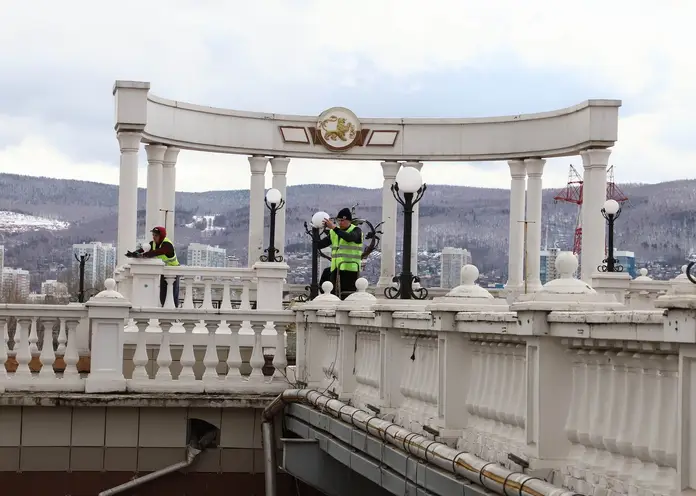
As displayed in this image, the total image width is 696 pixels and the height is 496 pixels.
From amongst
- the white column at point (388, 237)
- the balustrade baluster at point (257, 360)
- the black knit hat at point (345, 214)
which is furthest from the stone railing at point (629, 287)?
the balustrade baluster at point (257, 360)

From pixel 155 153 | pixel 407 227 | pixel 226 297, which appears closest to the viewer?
pixel 407 227

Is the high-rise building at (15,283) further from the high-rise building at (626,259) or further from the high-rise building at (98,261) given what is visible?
the high-rise building at (626,259)

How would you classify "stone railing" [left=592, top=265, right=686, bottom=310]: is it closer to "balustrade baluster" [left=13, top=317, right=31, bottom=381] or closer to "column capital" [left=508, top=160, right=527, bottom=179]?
"column capital" [left=508, top=160, right=527, bottom=179]

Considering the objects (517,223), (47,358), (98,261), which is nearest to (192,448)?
(47,358)

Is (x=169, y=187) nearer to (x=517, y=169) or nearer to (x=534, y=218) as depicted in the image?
(x=517, y=169)

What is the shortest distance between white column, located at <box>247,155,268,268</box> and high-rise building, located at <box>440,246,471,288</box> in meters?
4.25

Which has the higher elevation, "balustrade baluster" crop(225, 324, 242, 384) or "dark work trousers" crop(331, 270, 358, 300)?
"dark work trousers" crop(331, 270, 358, 300)

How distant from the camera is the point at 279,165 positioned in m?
30.7

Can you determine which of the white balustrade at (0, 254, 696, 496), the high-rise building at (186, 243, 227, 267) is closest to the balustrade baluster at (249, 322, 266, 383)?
the white balustrade at (0, 254, 696, 496)

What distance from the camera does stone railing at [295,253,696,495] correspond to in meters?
6.35

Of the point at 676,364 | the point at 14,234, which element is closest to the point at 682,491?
the point at 676,364

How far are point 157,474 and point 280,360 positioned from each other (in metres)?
2.05

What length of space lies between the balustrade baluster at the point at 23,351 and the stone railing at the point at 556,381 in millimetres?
5186

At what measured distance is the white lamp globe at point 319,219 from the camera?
21078mm
